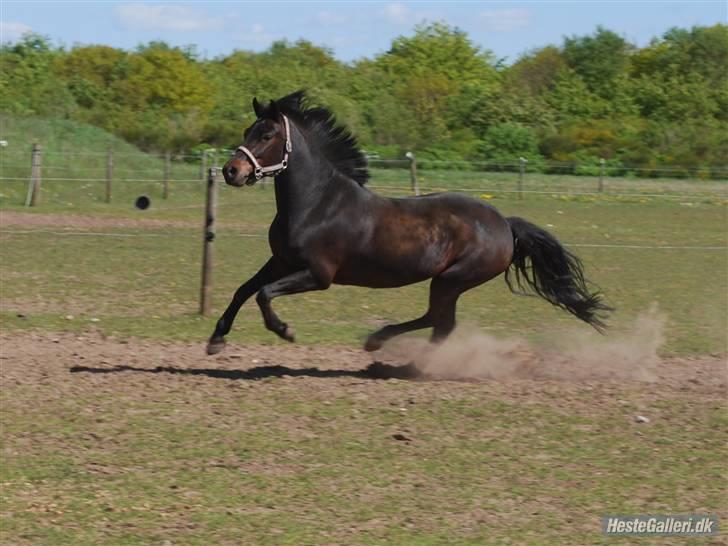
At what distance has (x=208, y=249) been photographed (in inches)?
424

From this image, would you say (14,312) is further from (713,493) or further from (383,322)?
(713,493)

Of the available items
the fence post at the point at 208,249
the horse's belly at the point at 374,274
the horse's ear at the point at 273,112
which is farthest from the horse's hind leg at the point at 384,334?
the fence post at the point at 208,249

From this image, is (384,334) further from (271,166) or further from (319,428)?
(319,428)

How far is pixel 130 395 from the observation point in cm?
741

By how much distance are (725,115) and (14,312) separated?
1817 inches

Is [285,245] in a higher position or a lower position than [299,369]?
higher

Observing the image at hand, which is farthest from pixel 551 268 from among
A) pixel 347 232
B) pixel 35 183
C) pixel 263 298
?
pixel 35 183

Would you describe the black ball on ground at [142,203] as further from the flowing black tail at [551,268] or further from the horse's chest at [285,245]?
the horse's chest at [285,245]

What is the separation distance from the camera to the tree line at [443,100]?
39594 millimetres

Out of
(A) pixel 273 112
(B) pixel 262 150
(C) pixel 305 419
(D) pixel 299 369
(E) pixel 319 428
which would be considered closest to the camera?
(E) pixel 319 428

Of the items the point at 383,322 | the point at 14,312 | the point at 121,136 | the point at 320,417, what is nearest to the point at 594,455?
the point at 320,417

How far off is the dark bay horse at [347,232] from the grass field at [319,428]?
728 mm

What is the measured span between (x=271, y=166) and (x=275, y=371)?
5.15ft

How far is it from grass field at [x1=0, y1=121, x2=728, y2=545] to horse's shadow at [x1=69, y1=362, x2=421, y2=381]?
0.13 feet
